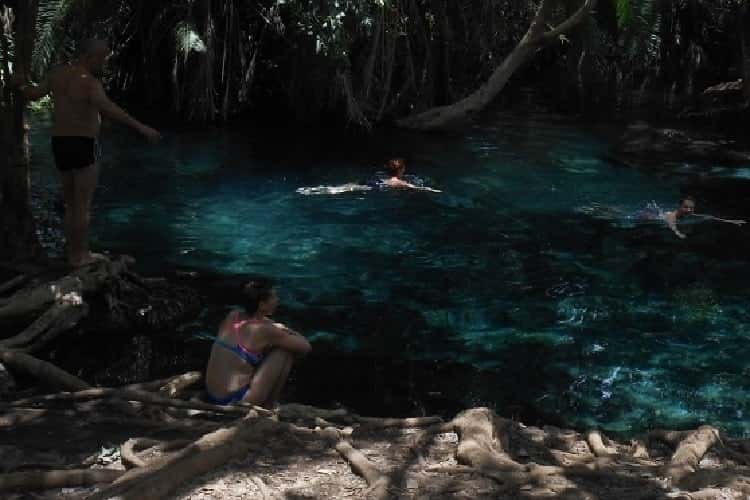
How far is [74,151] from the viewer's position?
738 centimetres

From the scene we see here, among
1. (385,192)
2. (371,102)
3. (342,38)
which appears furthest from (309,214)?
(371,102)

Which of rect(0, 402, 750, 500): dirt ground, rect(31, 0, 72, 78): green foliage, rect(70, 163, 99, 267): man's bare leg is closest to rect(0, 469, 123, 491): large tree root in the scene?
rect(0, 402, 750, 500): dirt ground

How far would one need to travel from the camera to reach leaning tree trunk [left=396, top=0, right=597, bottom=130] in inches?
511

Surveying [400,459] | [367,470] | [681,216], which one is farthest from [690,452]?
[681,216]

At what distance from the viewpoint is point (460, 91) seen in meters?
23.5

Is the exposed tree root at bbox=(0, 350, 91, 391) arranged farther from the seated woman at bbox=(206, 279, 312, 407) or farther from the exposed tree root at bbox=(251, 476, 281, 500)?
the exposed tree root at bbox=(251, 476, 281, 500)

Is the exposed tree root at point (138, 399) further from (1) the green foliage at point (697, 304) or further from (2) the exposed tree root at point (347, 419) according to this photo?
(1) the green foliage at point (697, 304)

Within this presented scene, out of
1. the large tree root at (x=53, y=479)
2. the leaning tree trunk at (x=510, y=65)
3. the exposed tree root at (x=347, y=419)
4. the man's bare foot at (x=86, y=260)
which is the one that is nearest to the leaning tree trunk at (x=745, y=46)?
the leaning tree trunk at (x=510, y=65)

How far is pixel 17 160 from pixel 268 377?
365cm

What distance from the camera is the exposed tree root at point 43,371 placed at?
6500mm

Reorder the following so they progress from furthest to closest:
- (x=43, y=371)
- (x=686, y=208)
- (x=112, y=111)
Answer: (x=686, y=208), (x=112, y=111), (x=43, y=371)

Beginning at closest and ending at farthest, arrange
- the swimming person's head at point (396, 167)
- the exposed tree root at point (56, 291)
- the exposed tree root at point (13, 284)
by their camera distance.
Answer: the exposed tree root at point (56, 291)
the exposed tree root at point (13, 284)
the swimming person's head at point (396, 167)

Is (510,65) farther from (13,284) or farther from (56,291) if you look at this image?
(13,284)

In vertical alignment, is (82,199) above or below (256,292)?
above
